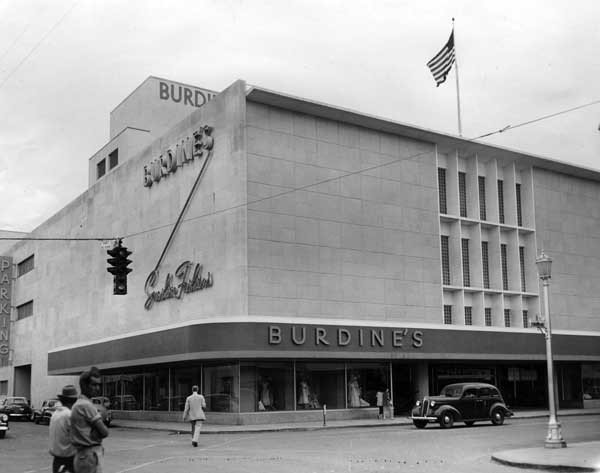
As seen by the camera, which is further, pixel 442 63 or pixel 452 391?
pixel 442 63

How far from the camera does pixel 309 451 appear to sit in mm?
20812

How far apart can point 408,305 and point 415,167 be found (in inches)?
293

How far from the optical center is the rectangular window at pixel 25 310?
67875mm

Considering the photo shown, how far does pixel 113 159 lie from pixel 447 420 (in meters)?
34.4

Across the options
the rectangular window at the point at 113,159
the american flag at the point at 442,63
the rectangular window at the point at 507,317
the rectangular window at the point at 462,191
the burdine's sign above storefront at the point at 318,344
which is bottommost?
the burdine's sign above storefront at the point at 318,344

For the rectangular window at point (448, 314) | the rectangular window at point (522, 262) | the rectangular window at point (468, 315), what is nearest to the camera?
the rectangular window at point (448, 314)

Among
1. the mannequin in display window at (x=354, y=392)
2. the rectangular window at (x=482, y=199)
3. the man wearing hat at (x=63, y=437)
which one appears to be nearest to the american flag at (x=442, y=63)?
the rectangular window at (x=482, y=199)

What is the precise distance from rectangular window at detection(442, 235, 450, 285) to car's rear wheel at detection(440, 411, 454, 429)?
14492 millimetres

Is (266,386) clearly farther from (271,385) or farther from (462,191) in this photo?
(462,191)

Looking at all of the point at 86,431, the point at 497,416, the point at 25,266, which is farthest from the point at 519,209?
the point at 25,266

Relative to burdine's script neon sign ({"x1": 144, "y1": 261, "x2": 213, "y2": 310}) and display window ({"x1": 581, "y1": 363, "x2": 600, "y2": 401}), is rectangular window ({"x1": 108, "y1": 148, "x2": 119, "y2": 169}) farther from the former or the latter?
display window ({"x1": 581, "y1": 363, "x2": 600, "y2": 401})

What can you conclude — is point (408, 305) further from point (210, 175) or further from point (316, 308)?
point (210, 175)

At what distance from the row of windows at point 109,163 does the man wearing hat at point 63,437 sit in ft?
156

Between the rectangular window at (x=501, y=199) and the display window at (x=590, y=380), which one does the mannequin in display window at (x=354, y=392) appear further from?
the display window at (x=590, y=380)
